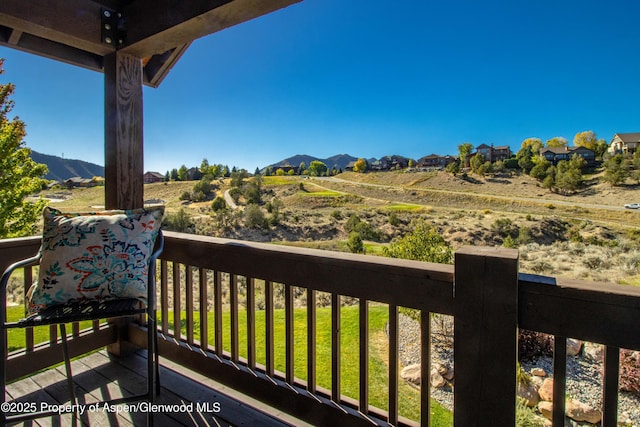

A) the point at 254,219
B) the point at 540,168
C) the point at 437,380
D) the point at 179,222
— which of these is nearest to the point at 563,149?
the point at 540,168

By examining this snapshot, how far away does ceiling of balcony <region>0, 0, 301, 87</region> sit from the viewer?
155cm

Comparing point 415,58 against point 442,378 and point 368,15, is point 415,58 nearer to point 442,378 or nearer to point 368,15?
point 368,15

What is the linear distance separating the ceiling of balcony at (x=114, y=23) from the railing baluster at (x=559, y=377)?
157cm

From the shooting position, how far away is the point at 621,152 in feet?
33.0

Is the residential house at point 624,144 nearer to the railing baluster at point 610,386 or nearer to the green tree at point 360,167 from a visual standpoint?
the railing baluster at point 610,386

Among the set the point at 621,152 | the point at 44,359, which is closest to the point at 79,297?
the point at 44,359

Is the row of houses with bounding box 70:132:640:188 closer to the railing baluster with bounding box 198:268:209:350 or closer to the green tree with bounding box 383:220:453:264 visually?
the railing baluster with bounding box 198:268:209:350

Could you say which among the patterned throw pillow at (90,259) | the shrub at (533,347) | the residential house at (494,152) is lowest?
Result: the shrub at (533,347)

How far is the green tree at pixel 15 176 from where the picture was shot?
19.6 feet

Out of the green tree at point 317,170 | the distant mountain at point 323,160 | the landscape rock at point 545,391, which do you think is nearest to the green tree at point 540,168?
the landscape rock at point 545,391

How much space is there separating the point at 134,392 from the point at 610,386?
2070 millimetres

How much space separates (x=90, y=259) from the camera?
4.75ft

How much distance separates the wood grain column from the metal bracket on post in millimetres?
84

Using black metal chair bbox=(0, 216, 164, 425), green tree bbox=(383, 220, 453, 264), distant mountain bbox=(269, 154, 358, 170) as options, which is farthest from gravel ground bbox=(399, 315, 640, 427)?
distant mountain bbox=(269, 154, 358, 170)
